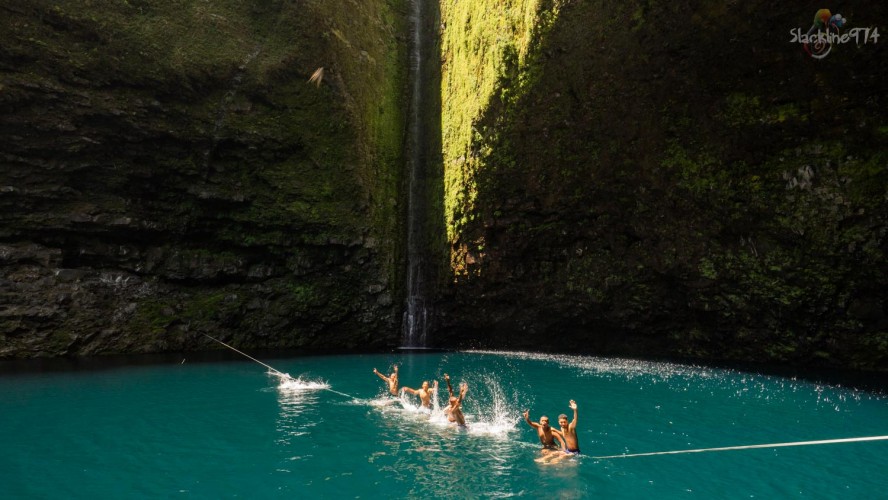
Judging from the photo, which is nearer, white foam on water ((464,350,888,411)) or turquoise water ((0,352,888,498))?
turquoise water ((0,352,888,498))

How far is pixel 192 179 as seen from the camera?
25.0 meters

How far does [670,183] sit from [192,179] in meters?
22.0

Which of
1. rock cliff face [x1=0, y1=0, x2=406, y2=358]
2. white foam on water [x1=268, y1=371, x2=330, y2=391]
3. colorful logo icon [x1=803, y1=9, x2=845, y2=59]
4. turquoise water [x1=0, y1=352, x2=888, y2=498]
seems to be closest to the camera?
turquoise water [x1=0, y1=352, x2=888, y2=498]

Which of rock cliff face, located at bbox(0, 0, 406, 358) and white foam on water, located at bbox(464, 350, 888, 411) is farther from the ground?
rock cliff face, located at bbox(0, 0, 406, 358)

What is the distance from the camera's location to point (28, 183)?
21484mm

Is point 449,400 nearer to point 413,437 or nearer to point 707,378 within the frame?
point 413,437

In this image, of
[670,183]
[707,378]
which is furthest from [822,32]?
[707,378]

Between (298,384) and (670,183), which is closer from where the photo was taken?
(298,384)

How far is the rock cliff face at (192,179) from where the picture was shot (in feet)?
70.2
